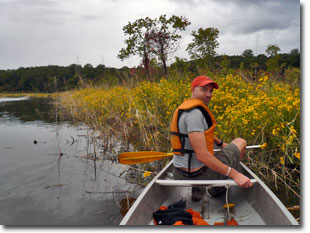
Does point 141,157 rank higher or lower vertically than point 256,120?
lower

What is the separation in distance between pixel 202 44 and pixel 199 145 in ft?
8.77

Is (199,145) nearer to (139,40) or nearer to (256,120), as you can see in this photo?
(256,120)

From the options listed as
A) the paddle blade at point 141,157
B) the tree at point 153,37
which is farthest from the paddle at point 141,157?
the tree at point 153,37

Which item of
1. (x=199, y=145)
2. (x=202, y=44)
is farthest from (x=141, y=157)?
(x=202, y=44)

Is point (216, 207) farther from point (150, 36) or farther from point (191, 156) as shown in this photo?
point (150, 36)

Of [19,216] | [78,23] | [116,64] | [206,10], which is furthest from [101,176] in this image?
[206,10]

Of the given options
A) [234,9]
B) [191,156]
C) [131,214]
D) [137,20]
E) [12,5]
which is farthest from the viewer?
[137,20]

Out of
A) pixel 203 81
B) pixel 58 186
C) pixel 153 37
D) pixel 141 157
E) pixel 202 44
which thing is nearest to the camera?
pixel 203 81

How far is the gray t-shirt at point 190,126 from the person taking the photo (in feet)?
6.46

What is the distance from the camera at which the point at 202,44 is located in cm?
417

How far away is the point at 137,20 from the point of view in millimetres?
3359

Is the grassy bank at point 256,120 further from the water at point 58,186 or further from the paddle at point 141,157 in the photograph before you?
the paddle at point 141,157

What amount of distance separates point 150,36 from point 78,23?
1282 mm

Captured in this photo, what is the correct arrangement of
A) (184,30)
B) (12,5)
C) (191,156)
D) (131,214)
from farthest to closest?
(184,30) < (12,5) < (191,156) < (131,214)
